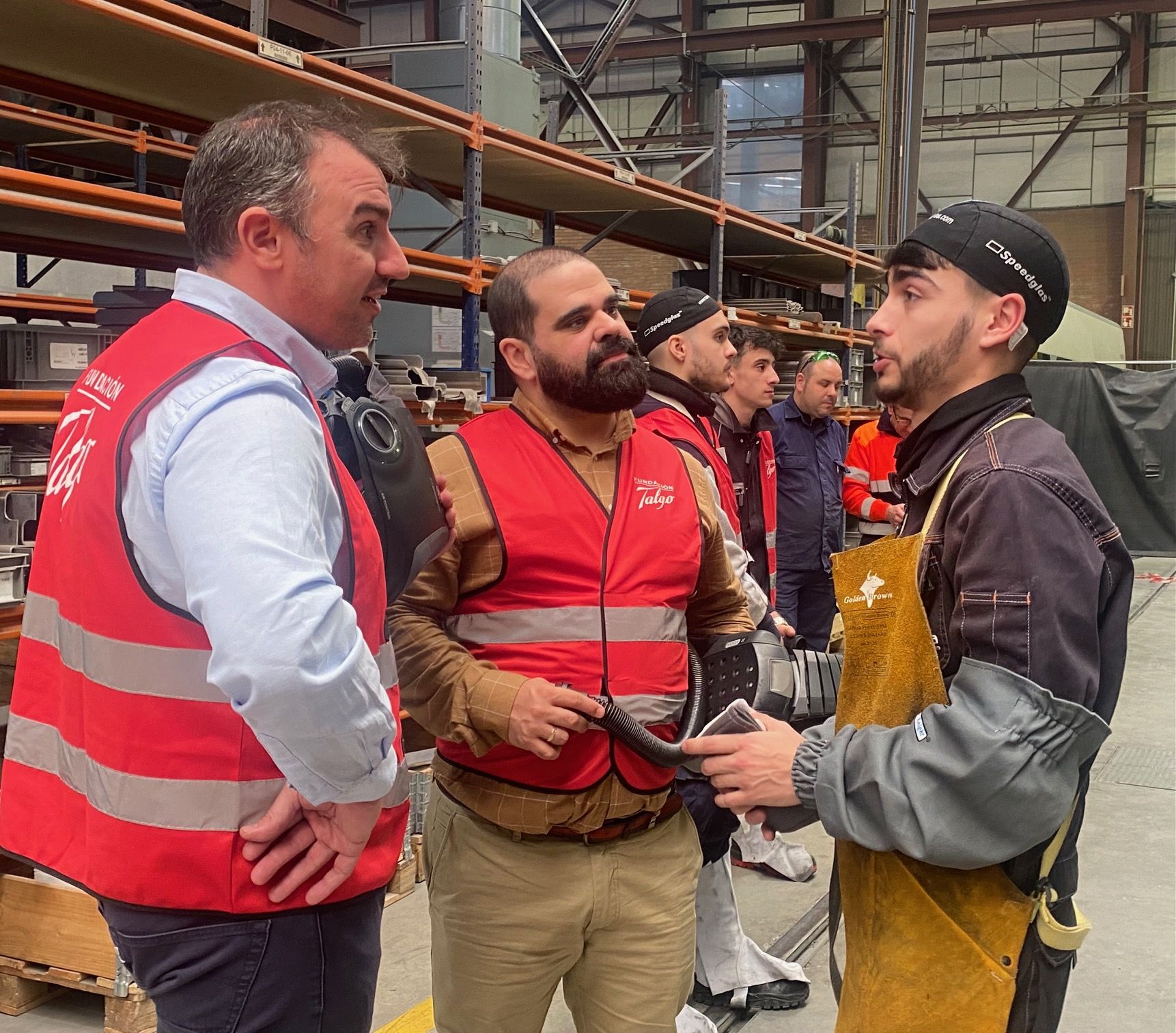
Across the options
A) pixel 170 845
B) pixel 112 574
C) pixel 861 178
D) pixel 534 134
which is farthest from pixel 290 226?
pixel 861 178

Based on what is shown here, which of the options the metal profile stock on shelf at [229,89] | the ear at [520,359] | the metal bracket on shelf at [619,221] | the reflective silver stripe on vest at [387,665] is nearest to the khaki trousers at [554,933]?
the reflective silver stripe on vest at [387,665]

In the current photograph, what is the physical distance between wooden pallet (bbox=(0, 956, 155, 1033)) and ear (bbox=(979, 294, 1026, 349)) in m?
2.67

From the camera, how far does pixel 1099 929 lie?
4.05 m

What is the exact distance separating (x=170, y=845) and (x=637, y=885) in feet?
3.60

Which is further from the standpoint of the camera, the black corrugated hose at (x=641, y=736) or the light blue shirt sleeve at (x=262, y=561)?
the black corrugated hose at (x=641, y=736)

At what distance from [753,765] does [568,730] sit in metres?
0.47

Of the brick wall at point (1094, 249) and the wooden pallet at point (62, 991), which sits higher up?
the brick wall at point (1094, 249)

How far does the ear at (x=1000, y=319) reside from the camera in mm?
1609

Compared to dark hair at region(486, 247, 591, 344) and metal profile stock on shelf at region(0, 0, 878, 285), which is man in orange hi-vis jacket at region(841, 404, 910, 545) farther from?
dark hair at region(486, 247, 591, 344)

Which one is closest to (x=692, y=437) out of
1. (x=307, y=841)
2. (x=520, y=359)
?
(x=520, y=359)

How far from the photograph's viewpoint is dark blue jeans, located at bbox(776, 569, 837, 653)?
609 cm

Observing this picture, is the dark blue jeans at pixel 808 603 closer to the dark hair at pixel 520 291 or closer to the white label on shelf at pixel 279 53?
the white label on shelf at pixel 279 53

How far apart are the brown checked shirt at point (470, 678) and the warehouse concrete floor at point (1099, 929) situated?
1.40 metres

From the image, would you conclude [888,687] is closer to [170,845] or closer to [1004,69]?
[170,845]
